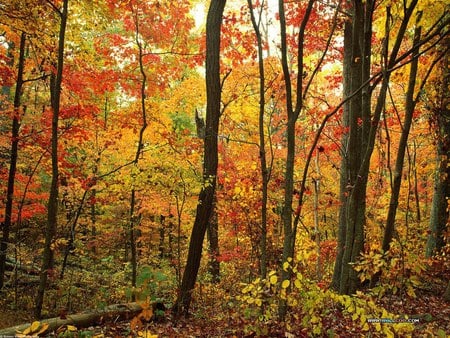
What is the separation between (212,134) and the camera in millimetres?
7609

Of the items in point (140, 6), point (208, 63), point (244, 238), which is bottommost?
point (244, 238)

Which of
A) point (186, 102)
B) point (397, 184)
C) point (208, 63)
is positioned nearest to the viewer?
point (397, 184)

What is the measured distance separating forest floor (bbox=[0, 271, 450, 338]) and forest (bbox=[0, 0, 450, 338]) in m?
0.06

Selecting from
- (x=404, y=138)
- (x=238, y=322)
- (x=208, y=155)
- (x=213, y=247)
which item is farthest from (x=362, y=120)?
(x=213, y=247)

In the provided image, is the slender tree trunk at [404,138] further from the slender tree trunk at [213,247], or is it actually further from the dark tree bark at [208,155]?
the slender tree trunk at [213,247]

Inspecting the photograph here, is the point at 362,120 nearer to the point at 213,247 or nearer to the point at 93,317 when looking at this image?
the point at 93,317

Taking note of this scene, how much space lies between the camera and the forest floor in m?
5.07

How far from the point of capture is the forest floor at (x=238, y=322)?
5070 mm

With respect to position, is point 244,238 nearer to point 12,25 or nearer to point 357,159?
point 357,159

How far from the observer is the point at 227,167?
13.5 meters

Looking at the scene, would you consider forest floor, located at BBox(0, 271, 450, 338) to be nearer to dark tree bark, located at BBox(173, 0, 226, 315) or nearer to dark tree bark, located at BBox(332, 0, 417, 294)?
dark tree bark, located at BBox(173, 0, 226, 315)

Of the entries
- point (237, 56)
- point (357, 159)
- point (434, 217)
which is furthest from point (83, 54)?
point (434, 217)

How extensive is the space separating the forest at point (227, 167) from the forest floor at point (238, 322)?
0.06 m

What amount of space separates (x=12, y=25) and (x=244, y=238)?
341 inches
